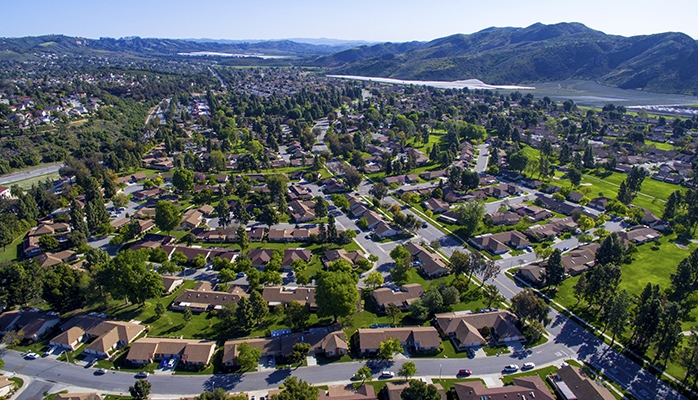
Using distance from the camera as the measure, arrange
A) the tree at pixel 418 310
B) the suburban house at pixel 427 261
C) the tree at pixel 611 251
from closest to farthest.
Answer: the tree at pixel 418 310
the tree at pixel 611 251
the suburban house at pixel 427 261

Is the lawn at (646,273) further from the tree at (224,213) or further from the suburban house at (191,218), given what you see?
the suburban house at (191,218)

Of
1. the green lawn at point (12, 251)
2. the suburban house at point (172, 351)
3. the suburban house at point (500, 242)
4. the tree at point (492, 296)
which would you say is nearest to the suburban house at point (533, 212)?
the suburban house at point (500, 242)

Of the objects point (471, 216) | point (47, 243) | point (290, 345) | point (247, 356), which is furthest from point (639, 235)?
point (47, 243)

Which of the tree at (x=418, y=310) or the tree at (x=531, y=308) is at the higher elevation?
the tree at (x=531, y=308)

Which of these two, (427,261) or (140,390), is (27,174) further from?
(427,261)

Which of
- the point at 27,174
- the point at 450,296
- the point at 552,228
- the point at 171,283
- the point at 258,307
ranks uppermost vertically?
the point at 552,228

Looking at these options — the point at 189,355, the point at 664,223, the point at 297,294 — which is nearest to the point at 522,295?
the point at 297,294
